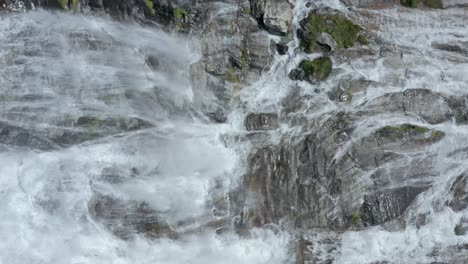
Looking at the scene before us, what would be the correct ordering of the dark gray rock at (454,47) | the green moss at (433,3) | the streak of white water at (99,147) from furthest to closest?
1. the green moss at (433,3)
2. the dark gray rock at (454,47)
3. the streak of white water at (99,147)

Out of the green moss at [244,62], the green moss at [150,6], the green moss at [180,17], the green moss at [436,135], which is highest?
the green moss at [150,6]

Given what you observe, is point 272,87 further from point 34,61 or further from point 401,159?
point 34,61

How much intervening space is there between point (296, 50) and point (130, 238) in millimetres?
6690

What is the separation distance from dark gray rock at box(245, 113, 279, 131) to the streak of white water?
2.28 ft

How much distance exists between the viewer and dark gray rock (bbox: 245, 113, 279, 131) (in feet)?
40.5

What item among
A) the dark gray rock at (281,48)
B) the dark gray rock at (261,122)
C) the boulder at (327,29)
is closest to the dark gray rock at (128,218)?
the dark gray rock at (261,122)

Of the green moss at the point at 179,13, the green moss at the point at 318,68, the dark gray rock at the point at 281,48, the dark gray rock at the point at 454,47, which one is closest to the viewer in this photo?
the green moss at the point at 179,13

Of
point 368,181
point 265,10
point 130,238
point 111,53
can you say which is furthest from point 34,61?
point 368,181

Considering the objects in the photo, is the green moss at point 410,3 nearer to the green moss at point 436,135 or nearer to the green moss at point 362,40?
the green moss at point 362,40

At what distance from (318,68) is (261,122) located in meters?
2.21

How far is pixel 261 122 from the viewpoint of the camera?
1235 centimetres

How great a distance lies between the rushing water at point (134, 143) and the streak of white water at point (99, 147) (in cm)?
3

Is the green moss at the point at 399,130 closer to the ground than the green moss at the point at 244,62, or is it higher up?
closer to the ground

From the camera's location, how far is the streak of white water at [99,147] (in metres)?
10.9
